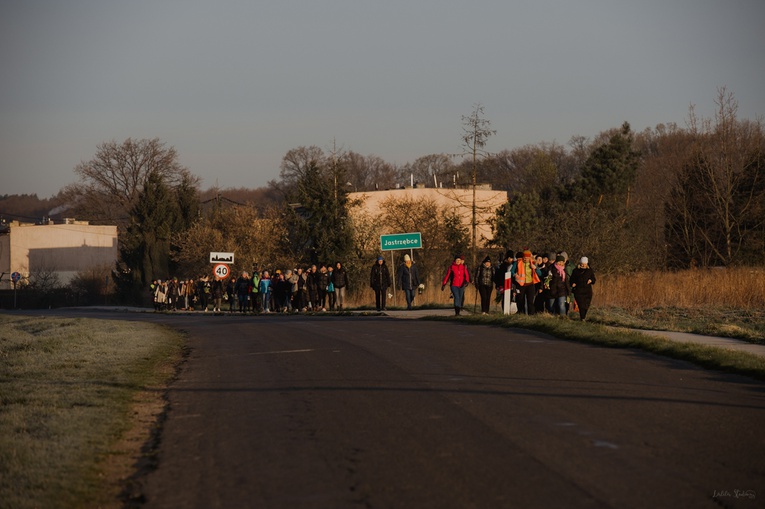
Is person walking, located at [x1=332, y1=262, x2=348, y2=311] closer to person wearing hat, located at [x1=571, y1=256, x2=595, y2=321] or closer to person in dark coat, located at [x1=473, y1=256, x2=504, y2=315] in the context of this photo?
person in dark coat, located at [x1=473, y1=256, x2=504, y2=315]

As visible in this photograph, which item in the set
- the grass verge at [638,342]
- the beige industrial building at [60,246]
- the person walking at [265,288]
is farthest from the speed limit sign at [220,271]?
the beige industrial building at [60,246]

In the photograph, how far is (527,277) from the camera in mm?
26234

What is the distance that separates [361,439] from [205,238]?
187 ft

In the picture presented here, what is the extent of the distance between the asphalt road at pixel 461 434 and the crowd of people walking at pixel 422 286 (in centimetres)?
905

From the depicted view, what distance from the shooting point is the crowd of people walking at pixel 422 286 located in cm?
2522

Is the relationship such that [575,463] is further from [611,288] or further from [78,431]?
[611,288]

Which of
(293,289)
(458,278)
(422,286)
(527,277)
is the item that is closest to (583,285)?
(527,277)

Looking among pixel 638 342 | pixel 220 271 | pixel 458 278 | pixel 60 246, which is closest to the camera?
pixel 638 342

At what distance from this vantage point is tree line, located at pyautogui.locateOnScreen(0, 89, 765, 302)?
150 ft

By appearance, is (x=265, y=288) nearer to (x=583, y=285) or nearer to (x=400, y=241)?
(x=400, y=241)

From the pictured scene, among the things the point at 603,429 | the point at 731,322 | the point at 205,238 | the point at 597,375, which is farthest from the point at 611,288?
the point at 205,238

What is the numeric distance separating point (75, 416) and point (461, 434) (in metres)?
4.21

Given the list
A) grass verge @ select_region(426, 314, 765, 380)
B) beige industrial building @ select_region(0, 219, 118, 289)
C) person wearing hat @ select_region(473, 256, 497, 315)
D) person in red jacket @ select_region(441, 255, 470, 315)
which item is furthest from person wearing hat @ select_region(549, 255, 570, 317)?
beige industrial building @ select_region(0, 219, 118, 289)

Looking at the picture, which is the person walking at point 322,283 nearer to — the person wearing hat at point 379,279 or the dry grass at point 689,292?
the person wearing hat at point 379,279
